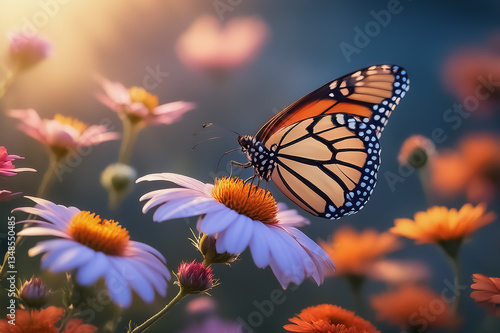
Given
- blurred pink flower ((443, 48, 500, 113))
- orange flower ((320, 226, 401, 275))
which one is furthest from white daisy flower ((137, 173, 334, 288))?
blurred pink flower ((443, 48, 500, 113))

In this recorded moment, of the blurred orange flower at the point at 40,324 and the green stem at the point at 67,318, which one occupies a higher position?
the green stem at the point at 67,318

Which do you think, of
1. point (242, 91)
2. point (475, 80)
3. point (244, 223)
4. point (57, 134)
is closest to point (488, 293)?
point (244, 223)

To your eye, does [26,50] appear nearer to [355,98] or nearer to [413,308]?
[355,98]

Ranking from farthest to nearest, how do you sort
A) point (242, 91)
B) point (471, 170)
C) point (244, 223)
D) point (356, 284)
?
1. point (242, 91)
2. point (471, 170)
3. point (356, 284)
4. point (244, 223)

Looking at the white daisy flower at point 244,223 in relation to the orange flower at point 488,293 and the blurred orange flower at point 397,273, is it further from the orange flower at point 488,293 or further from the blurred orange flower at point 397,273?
the blurred orange flower at point 397,273

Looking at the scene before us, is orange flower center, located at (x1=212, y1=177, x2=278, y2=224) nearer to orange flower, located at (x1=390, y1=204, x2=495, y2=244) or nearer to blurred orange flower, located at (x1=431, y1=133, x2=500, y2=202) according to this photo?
orange flower, located at (x1=390, y1=204, x2=495, y2=244)

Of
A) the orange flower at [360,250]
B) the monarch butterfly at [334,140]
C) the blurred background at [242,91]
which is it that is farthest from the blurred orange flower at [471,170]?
the monarch butterfly at [334,140]

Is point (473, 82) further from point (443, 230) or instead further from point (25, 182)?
point (25, 182)
